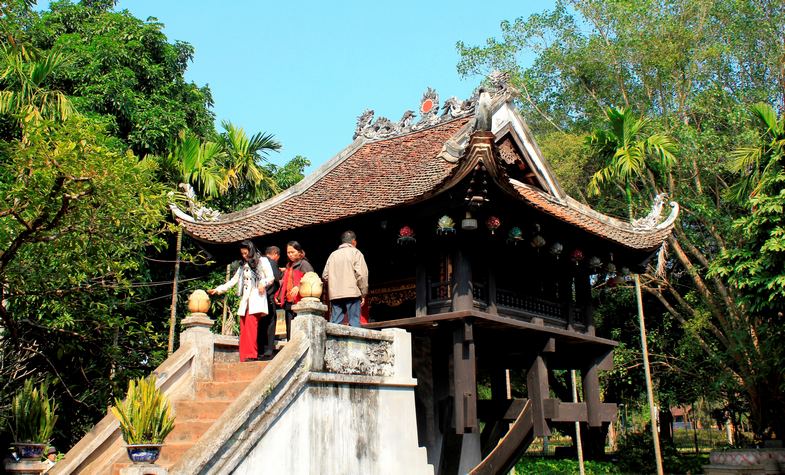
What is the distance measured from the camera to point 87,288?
9344mm

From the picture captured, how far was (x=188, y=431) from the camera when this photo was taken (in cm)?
771

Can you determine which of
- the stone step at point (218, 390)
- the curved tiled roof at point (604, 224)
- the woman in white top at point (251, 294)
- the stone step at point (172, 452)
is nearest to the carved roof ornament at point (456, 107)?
the curved tiled roof at point (604, 224)

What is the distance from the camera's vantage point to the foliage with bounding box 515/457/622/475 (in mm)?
23491

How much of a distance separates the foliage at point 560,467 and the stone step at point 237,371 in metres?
16.3

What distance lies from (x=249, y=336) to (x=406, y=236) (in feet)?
9.36

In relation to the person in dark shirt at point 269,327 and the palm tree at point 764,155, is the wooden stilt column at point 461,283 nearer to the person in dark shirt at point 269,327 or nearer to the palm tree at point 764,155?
the person in dark shirt at point 269,327

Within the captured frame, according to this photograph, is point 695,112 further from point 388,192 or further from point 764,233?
point 388,192

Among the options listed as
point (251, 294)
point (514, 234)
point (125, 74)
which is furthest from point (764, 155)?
point (125, 74)

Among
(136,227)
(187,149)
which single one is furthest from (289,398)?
(187,149)

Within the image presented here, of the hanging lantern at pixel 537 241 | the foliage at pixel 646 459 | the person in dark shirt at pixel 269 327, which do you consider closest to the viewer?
the person in dark shirt at pixel 269 327

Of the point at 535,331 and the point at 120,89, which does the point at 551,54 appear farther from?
the point at 535,331

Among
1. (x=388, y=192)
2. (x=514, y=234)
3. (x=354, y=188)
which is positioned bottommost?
(x=514, y=234)

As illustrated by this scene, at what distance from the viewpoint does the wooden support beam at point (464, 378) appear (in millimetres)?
10172

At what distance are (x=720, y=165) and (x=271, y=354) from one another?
16.3 m
